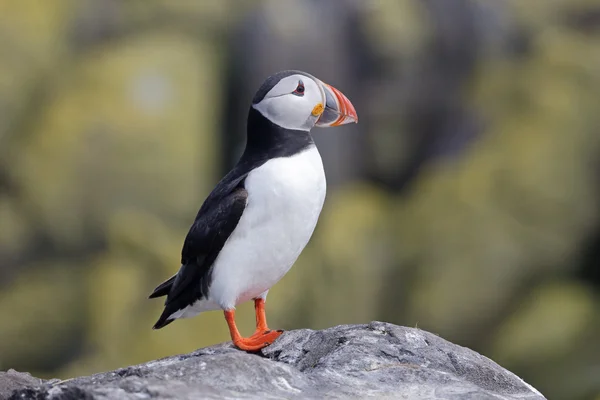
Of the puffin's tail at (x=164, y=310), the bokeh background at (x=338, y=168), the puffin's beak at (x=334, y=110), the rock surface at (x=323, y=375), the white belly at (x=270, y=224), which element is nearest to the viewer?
the rock surface at (x=323, y=375)

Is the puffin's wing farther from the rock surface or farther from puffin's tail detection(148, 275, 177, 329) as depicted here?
the rock surface

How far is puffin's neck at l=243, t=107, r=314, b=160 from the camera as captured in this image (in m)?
2.83

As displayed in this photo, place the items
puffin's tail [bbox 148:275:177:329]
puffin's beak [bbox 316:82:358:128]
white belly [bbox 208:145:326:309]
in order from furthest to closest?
puffin's tail [bbox 148:275:177:329]
puffin's beak [bbox 316:82:358:128]
white belly [bbox 208:145:326:309]

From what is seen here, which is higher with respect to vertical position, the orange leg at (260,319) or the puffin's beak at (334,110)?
the puffin's beak at (334,110)

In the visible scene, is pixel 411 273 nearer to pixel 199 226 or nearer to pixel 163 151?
pixel 163 151

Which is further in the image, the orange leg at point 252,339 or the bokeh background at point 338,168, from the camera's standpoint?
the bokeh background at point 338,168

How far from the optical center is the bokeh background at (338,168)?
7.25 m

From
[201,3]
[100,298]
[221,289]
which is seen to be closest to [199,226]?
[221,289]

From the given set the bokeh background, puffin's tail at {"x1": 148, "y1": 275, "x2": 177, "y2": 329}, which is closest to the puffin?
puffin's tail at {"x1": 148, "y1": 275, "x2": 177, "y2": 329}

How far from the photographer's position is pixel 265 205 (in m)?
2.76

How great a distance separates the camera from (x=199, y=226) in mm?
2895

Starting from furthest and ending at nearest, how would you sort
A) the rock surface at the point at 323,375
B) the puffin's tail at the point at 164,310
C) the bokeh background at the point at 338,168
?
the bokeh background at the point at 338,168, the puffin's tail at the point at 164,310, the rock surface at the point at 323,375

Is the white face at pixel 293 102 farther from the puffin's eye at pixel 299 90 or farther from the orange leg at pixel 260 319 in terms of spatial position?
the orange leg at pixel 260 319

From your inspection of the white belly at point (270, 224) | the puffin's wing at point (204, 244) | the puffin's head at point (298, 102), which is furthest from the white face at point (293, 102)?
the puffin's wing at point (204, 244)
